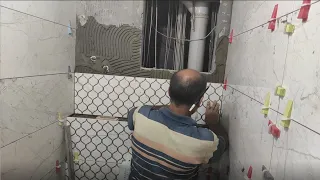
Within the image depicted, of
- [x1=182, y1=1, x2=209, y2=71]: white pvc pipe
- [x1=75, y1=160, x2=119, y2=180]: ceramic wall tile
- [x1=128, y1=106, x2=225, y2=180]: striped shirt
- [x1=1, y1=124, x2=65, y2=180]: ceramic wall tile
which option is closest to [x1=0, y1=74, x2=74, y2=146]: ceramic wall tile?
[x1=1, y1=124, x2=65, y2=180]: ceramic wall tile

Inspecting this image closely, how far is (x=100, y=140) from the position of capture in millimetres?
1577

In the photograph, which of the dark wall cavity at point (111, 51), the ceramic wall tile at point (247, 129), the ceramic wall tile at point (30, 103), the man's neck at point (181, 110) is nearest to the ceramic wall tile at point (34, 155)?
the ceramic wall tile at point (30, 103)

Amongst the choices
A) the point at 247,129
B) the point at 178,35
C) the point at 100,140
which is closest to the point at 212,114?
the point at 247,129

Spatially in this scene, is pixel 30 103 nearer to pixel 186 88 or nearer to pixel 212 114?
pixel 186 88

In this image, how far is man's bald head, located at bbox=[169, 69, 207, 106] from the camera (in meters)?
0.95

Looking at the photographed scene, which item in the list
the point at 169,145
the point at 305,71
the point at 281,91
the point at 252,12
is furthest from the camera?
the point at 252,12

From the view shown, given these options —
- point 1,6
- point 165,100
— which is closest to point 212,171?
point 165,100

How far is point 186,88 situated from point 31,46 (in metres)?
0.74

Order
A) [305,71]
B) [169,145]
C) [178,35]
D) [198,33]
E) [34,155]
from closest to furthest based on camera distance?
[305,71] < [169,145] < [34,155] < [198,33] < [178,35]

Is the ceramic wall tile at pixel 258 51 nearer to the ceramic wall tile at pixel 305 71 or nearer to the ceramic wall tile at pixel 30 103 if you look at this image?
the ceramic wall tile at pixel 305 71

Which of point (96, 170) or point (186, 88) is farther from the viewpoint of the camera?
point (96, 170)

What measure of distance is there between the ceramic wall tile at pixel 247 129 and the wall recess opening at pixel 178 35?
37 centimetres

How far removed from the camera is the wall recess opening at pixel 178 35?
1561 mm

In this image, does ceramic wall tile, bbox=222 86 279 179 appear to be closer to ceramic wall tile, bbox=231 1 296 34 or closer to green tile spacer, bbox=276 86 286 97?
green tile spacer, bbox=276 86 286 97
